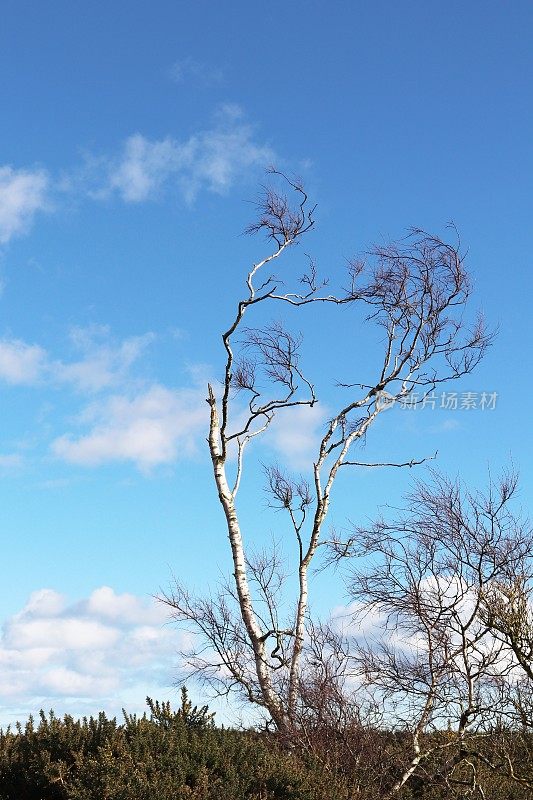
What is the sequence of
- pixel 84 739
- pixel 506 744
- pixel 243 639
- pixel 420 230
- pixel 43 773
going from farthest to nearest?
pixel 420 230 → pixel 243 639 → pixel 506 744 → pixel 84 739 → pixel 43 773

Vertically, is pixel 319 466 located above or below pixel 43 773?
above

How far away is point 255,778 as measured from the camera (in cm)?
623

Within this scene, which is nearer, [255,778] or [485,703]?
[255,778]

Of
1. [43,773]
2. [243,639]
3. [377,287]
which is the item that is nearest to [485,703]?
[243,639]

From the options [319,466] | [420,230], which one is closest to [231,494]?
[319,466]

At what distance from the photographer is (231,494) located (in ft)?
37.9

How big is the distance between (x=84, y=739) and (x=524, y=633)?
4649 mm

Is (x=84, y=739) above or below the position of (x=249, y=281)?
below

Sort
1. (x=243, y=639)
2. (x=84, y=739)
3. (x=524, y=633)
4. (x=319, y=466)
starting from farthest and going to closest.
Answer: (x=319, y=466) < (x=243, y=639) < (x=524, y=633) < (x=84, y=739)

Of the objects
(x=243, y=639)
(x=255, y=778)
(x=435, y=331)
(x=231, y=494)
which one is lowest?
(x=255, y=778)

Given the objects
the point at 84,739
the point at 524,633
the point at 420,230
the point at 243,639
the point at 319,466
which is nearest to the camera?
the point at 84,739

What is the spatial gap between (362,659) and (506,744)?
6.17 ft

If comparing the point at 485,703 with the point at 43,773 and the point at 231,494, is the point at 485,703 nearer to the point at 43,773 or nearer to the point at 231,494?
the point at 231,494

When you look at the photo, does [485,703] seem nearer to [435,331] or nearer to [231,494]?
[231,494]
